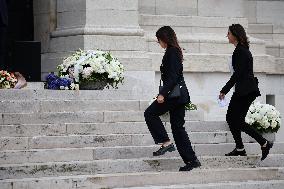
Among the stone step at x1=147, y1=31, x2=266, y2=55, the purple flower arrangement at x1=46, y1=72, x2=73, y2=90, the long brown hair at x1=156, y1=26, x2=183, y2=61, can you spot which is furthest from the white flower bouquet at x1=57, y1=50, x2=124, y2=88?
the long brown hair at x1=156, y1=26, x2=183, y2=61

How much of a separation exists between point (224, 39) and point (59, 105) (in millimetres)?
6099

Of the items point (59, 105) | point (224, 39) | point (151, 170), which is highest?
point (224, 39)

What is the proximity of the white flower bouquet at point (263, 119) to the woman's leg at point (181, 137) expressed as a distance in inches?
114

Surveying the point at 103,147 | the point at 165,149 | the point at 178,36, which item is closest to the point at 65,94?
the point at 103,147

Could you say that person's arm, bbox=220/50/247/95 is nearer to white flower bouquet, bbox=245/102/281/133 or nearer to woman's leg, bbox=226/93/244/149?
woman's leg, bbox=226/93/244/149

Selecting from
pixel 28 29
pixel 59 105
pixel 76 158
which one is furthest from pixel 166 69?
pixel 28 29

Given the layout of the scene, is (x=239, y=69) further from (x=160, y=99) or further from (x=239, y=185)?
(x=239, y=185)

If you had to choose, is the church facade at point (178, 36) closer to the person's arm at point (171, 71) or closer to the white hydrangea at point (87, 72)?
the white hydrangea at point (87, 72)

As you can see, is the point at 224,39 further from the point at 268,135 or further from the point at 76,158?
the point at 76,158

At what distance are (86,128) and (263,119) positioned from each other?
325 cm

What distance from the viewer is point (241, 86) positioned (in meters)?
13.2

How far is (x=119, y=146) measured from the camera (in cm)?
1338

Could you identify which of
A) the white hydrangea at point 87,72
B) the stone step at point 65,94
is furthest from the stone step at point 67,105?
the white hydrangea at point 87,72

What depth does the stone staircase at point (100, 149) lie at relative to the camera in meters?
12.0
